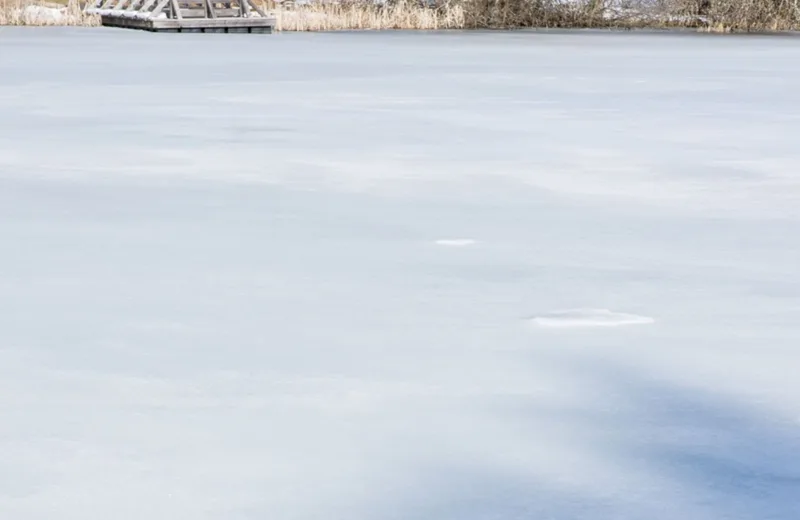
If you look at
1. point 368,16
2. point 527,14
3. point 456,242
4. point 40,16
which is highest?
point 456,242

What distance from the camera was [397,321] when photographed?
14.6ft

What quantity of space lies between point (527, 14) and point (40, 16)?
8642 millimetres

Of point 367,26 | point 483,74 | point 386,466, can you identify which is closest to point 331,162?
point 386,466

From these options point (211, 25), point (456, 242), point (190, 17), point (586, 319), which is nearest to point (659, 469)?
point (586, 319)

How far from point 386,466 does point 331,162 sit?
17.1 ft

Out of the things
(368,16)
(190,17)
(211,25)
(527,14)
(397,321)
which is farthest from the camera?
(527,14)

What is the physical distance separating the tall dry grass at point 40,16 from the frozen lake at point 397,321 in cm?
1709

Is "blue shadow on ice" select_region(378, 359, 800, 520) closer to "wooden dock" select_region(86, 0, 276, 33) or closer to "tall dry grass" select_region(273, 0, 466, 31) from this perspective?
"wooden dock" select_region(86, 0, 276, 33)

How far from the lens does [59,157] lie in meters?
8.34

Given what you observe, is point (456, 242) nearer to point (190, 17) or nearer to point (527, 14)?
point (190, 17)

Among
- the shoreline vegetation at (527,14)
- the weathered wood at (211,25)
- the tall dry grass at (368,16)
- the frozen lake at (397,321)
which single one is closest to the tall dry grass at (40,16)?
the shoreline vegetation at (527,14)

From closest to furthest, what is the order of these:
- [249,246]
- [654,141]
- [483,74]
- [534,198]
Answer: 1. [249,246]
2. [534,198]
3. [654,141]
4. [483,74]

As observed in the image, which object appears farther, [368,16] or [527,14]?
[527,14]

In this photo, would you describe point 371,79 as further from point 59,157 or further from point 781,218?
point 781,218
